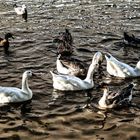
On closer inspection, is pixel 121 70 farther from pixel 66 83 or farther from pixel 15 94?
pixel 15 94

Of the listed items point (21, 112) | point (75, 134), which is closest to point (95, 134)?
point (75, 134)

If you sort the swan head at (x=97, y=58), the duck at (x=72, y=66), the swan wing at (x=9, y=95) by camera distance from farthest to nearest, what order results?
the duck at (x=72, y=66), the swan head at (x=97, y=58), the swan wing at (x=9, y=95)

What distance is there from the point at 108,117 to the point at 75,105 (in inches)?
57.4

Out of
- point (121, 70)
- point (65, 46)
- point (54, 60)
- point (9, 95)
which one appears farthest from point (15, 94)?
point (65, 46)

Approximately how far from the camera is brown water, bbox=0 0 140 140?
13188 millimetres

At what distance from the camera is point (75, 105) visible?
49.1 ft

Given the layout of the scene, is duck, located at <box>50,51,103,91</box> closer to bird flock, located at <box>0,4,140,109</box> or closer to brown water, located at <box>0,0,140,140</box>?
bird flock, located at <box>0,4,140,109</box>

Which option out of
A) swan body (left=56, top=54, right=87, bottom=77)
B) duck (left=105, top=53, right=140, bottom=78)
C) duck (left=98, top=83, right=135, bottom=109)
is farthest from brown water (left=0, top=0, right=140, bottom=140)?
swan body (left=56, top=54, right=87, bottom=77)

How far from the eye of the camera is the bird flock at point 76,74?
1485 centimetres

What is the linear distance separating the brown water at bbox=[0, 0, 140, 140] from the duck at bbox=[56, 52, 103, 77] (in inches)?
24.4

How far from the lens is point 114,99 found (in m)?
14.7

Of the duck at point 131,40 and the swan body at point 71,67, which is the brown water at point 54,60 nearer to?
the duck at point 131,40

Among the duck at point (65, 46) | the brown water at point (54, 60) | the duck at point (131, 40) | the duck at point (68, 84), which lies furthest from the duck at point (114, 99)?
the duck at point (131, 40)

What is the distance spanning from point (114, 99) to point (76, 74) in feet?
12.7
